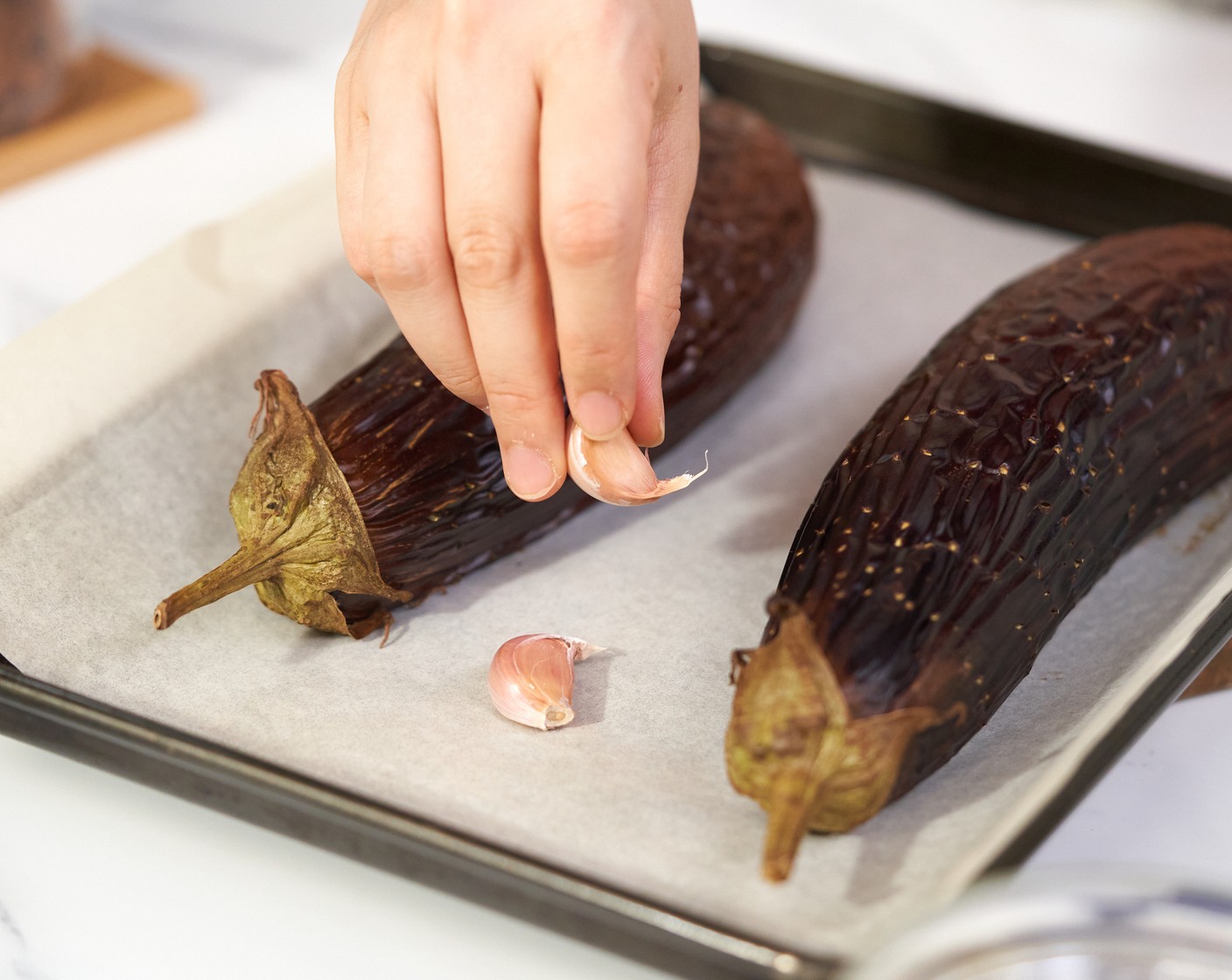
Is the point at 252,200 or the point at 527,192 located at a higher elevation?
the point at 527,192

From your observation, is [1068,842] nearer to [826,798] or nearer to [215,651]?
[826,798]

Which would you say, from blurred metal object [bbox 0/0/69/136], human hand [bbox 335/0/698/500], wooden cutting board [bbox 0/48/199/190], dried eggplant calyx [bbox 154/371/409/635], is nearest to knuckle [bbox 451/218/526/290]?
human hand [bbox 335/0/698/500]

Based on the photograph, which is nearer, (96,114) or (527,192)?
(527,192)

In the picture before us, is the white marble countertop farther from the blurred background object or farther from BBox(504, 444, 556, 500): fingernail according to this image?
BBox(504, 444, 556, 500): fingernail

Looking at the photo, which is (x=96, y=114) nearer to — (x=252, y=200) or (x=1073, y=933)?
(x=252, y=200)

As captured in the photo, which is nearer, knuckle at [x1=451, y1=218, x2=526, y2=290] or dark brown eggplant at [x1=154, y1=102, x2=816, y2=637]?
knuckle at [x1=451, y1=218, x2=526, y2=290]

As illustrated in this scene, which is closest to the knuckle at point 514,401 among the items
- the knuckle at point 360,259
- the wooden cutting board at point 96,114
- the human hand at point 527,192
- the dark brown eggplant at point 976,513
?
the human hand at point 527,192

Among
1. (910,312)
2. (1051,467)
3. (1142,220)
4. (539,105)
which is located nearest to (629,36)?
(539,105)

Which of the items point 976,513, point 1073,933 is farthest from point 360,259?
point 1073,933
